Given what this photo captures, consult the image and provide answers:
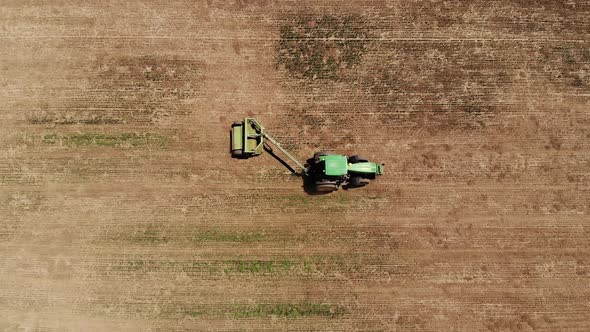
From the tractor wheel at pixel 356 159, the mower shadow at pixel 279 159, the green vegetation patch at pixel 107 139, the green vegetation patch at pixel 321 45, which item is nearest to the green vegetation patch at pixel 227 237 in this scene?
the mower shadow at pixel 279 159

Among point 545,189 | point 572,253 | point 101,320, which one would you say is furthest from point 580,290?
point 101,320

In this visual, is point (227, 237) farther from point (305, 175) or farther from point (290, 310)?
point (305, 175)

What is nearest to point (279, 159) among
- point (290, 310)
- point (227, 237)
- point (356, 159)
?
point (356, 159)

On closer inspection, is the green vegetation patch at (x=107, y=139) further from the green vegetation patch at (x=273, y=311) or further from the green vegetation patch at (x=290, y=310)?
the green vegetation patch at (x=290, y=310)

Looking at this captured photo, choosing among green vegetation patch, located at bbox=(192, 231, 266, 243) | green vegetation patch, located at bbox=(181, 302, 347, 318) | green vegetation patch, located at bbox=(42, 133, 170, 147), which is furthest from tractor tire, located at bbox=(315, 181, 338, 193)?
green vegetation patch, located at bbox=(42, 133, 170, 147)

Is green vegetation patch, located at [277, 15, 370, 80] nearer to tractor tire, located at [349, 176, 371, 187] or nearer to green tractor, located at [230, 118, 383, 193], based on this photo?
green tractor, located at [230, 118, 383, 193]

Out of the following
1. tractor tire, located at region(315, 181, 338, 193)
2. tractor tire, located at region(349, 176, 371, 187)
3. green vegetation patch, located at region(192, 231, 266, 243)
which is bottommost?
green vegetation patch, located at region(192, 231, 266, 243)

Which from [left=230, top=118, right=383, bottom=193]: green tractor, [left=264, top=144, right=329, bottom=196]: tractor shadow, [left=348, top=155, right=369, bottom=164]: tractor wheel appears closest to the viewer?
[left=230, top=118, right=383, bottom=193]: green tractor
